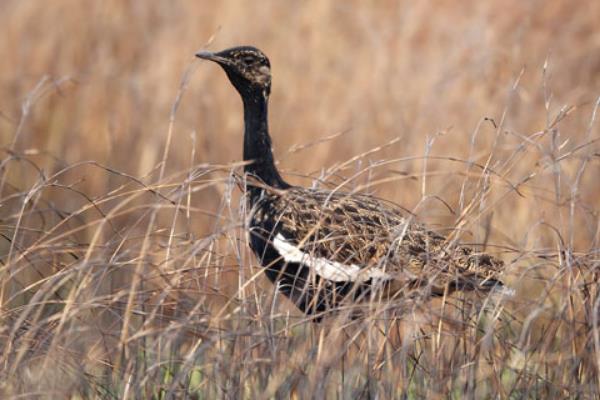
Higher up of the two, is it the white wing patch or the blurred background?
the blurred background

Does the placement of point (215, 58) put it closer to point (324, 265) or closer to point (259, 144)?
point (259, 144)

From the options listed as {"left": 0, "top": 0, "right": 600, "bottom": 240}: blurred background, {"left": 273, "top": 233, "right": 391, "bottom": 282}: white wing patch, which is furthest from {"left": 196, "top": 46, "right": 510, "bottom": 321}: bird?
{"left": 0, "top": 0, "right": 600, "bottom": 240}: blurred background

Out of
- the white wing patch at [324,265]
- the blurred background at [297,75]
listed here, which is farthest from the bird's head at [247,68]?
the blurred background at [297,75]

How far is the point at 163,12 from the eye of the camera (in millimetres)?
8570

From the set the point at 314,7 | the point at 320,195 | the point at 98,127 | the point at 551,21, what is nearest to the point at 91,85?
the point at 98,127

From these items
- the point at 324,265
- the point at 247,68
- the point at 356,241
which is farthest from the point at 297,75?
the point at 324,265

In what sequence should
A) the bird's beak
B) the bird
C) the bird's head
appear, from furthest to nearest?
the bird's head → the bird's beak → the bird

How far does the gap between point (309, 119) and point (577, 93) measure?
5.44ft

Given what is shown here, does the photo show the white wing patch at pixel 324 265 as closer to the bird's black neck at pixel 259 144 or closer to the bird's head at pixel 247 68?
the bird's black neck at pixel 259 144

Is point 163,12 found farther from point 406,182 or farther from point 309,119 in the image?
point 406,182

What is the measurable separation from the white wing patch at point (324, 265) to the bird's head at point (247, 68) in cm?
83

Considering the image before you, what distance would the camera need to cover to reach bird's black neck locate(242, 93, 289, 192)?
4.91 meters

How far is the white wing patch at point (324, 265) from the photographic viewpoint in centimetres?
373

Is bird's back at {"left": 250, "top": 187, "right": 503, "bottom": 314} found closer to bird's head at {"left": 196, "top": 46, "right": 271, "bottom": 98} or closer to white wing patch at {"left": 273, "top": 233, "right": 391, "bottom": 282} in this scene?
white wing patch at {"left": 273, "top": 233, "right": 391, "bottom": 282}
